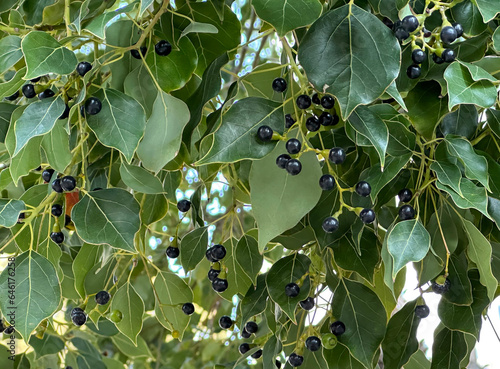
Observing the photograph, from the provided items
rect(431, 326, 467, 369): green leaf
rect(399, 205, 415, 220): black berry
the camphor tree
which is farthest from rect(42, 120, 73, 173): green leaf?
rect(431, 326, 467, 369): green leaf

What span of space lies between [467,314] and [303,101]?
270mm

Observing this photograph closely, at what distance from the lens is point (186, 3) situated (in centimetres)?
68

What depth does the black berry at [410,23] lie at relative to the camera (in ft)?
1.59

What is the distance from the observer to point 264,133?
0.52 m

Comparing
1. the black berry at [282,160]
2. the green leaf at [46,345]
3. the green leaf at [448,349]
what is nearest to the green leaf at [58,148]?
the black berry at [282,160]

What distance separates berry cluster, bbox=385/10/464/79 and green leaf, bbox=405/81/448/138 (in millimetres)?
26

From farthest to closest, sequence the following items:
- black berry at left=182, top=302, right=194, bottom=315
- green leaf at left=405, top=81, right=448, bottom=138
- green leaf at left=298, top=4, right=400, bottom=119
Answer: black berry at left=182, top=302, right=194, bottom=315, green leaf at left=405, top=81, right=448, bottom=138, green leaf at left=298, top=4, right=400, bottom=119

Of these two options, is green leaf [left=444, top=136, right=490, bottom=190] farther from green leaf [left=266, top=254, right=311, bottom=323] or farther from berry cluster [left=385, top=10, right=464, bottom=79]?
green leaf [left=266, top=254, right=311, bottom=323]

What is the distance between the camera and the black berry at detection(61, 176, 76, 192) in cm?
59

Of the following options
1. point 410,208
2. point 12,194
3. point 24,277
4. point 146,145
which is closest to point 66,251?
point 12,194

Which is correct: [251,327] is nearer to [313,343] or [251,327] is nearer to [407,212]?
[313,343]

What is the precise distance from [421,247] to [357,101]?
0.13 metres

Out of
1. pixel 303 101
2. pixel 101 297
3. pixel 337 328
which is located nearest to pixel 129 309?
A: pixel 101 297

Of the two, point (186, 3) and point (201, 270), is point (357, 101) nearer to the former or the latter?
point (186, 3)
